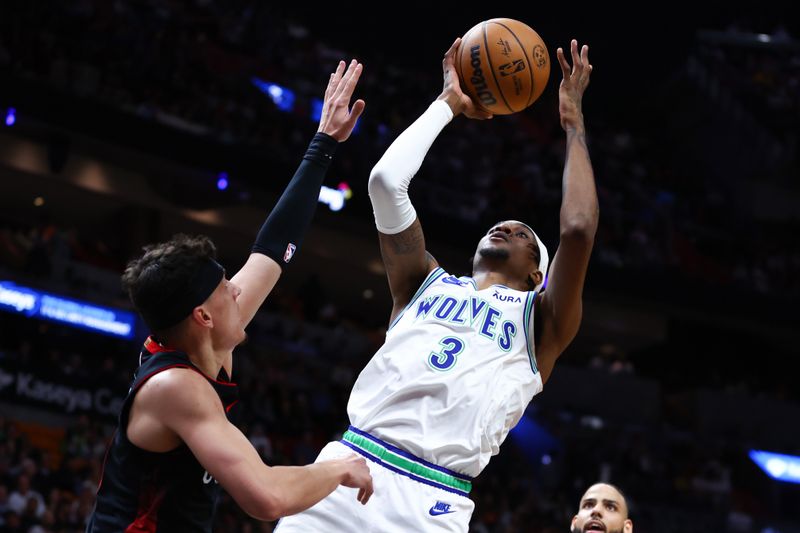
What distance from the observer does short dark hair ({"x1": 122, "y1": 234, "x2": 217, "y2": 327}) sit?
2.93 m

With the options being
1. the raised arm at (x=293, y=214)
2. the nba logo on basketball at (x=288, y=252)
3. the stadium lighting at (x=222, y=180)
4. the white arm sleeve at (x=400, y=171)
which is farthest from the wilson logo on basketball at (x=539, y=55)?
the stadium lighting at (x=222, y=180)

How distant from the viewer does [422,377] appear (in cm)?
391

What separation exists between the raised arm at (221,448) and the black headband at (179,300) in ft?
0.61

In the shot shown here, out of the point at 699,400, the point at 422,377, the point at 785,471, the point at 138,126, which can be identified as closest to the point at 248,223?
the point at 138,126

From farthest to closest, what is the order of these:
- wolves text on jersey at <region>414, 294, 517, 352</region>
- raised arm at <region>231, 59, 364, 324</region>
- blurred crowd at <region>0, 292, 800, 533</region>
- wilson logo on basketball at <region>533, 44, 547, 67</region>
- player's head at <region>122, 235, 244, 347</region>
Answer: blurred crowd at <region>0, 292, 800, 533</region>
wilson logo on basketball at <region>533, 44, 547, 67</region>
wolves text on jersey at <region>414, 294, 517, 352</region>
raised arm at <region>231, 59, 364, 324</region>
player's head at <region>122, 235, 244, 347</region>

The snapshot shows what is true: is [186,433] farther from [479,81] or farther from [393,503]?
[479,81]

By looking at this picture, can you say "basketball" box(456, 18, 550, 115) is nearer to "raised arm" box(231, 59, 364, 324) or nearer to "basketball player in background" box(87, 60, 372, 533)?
"raised arm" box(231, 59, 364, 324)

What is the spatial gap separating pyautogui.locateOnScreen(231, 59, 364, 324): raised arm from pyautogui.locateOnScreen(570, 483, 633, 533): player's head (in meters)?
2.55

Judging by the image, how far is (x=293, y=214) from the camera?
3.72 metres

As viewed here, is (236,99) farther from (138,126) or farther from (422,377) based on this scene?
(422,377)

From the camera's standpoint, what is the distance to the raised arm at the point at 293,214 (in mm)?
3586

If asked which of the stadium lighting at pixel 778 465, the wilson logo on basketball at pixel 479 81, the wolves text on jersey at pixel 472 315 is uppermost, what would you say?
the stadium lighting at pixel 778 465

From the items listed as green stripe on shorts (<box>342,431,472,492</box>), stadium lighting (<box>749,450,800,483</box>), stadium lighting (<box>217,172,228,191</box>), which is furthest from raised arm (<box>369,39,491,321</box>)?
stadium lighting (<box>749,450,800,483</box>)

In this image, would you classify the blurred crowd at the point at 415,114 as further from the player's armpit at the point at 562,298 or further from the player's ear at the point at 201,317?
the player's ear at the point at 201,317
